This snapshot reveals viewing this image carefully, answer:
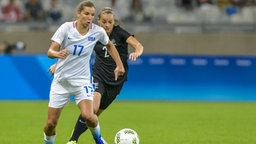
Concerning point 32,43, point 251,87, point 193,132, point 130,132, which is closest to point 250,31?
point 251,87

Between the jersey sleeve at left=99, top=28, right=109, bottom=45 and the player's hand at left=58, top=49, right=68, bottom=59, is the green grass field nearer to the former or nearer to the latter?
the jersey sleeve at left=99, top=28, right=109, bottom=45

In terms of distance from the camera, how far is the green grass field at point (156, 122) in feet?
41.8

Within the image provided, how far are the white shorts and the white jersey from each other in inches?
2.7

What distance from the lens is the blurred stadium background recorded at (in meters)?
23.1

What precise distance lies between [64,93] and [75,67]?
1.33ft

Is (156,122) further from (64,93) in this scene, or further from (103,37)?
(64,93)

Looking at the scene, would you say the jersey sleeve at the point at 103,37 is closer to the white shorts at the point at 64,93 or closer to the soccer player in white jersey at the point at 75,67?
the soccer player in white jersey at the point at 75,67

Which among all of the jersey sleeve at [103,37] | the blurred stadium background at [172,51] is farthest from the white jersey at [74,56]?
the blurred stadium background at [172,51]

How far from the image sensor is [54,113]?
9.80 metres

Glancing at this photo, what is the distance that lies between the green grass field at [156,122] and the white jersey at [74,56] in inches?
91.5

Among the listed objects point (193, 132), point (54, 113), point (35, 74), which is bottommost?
point (35, 74)

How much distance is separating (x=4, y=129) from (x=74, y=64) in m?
4.90

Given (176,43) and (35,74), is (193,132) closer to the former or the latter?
(35,74)

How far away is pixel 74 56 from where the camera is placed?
32.4 ft
